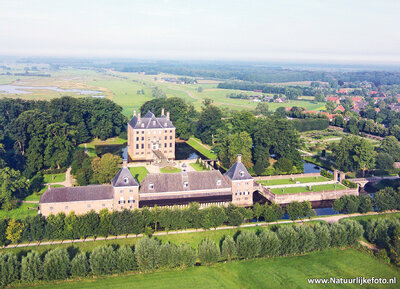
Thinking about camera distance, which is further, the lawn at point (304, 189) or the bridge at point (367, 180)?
the bridge at point (367, 180)

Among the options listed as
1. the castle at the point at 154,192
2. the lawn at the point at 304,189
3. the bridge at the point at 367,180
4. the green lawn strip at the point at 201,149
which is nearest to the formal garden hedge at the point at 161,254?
the castle at the point at 154,192

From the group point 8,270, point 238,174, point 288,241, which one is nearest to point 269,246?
point 288,241

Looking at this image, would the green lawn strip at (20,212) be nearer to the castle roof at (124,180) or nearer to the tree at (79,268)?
the castle roof at (124,180)

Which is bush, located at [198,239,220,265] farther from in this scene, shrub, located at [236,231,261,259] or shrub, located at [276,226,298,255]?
shrub, located at [276,226,298,255]

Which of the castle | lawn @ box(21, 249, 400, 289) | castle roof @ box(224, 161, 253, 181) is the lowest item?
lawn @ box(21, 249, 400, 289)

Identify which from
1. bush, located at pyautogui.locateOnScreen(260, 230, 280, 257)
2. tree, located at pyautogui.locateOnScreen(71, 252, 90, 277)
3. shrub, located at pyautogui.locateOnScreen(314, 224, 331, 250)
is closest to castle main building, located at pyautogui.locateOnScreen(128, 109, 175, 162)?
bush, located at pyautogui.locateOnScreen(260, 230, 280, 257)

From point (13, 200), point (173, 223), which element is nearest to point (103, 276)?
point (173, 223)

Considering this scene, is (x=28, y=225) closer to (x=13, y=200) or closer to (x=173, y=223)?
(x=13, y=200)
